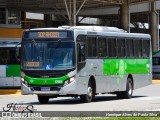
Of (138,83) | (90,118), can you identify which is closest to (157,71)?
(138,83)

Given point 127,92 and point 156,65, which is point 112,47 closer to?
point 127,92

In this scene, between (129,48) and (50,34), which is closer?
(50,34)

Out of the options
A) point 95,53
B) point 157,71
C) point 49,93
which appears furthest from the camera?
point 157,71

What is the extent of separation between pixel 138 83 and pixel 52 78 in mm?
6889

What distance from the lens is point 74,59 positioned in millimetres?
22156

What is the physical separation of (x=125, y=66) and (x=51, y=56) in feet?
17.3

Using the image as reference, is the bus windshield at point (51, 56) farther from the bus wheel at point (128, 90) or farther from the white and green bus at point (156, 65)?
the white and green bus at point (156, 65)

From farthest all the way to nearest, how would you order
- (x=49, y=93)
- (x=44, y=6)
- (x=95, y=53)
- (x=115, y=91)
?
(x=44, y=6)
(x=115, y=91)
(x=95, y=53)
(x=49, y=93)

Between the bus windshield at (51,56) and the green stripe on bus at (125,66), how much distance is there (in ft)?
8.93

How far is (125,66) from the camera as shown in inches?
1037

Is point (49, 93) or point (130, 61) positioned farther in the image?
point (130, 61)

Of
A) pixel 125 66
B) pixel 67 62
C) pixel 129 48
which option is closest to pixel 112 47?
pixel 125 66

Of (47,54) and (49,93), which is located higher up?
(47,54)

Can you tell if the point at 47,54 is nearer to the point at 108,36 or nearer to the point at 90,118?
the point at 108,36
